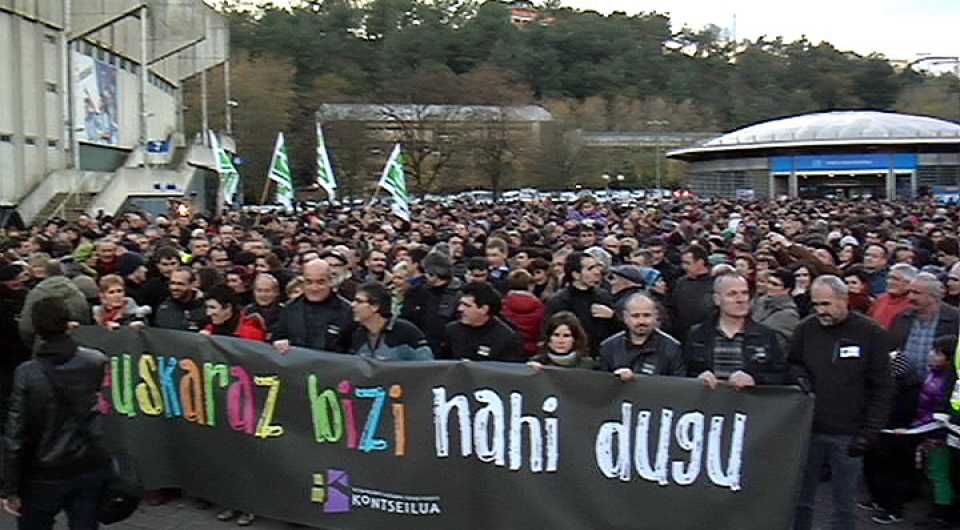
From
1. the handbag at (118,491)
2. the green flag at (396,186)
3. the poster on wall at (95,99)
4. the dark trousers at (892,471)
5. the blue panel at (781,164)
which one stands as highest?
the poster on wall at (95,99)

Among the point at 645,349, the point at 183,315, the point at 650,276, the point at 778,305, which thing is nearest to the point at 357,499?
the point at 645,349

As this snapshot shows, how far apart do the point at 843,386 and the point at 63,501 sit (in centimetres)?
422

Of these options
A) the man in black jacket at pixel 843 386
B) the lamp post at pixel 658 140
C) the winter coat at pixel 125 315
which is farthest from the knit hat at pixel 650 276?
the lamp post at pixel 658 140

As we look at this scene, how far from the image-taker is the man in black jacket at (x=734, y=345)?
21.3ft

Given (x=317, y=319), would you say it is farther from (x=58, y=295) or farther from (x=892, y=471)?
(x=892, y=471)

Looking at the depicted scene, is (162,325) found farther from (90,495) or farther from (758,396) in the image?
(758,396)

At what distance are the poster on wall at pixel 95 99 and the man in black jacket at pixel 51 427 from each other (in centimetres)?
3626

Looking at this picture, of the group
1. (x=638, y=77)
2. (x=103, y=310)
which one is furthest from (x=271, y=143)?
(x=638, y=77)

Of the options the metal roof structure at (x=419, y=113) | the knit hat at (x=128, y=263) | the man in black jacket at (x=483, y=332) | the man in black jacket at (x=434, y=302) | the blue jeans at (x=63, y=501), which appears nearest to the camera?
the blue jeans at (x=63, y=501)

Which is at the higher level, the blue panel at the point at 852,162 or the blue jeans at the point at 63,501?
the blue panel at the point at 852,162

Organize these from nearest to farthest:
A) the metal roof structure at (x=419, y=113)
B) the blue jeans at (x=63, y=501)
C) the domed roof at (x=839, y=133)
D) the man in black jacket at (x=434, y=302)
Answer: the blue jeans at (x=63, y=501) → the man in black jacket at (x=434, y=302) → the metal roof structure at (x=419, y=113) → the domed roof at (x=839, y=133)

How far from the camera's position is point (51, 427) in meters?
5.56

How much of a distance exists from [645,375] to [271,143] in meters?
58.4

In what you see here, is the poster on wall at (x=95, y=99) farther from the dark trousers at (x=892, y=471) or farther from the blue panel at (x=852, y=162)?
the blue panel at (x=852, y=162)
